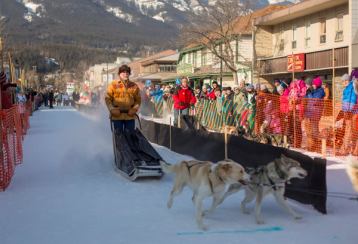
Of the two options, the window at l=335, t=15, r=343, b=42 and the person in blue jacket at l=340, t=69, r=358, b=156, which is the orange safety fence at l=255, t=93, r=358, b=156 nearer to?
the person in blue jacket at l=340, t=69, r=358, b=156

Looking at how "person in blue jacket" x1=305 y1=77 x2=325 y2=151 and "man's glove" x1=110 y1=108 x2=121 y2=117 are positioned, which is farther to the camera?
"person in blue jacket" x1=305 y1=77 x2=325 y2=151

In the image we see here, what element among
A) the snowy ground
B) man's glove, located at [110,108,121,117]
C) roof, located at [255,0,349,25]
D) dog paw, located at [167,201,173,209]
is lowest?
the snowy ground

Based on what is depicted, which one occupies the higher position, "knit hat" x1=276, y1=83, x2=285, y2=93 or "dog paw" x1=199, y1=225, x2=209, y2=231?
"knit hat" x1=276, y1=83, x2=285, y2=93

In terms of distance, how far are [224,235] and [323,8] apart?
2099 cm

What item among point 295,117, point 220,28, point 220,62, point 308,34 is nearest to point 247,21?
point 220,28

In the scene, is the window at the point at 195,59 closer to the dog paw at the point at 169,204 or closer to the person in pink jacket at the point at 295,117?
the person in pink jacket at the point at 295,117

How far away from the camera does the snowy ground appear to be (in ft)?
17.7

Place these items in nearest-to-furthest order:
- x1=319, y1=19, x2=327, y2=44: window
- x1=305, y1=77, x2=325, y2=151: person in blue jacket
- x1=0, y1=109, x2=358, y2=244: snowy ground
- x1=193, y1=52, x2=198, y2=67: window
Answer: x1=0, y1=109, x2=358, y2=244: snowy ground < x1=305, y1=77, x2=325, y2=151: person in blue jacket < x1=319, y1=19, x2=327, y2=44: window < x1=193, y1=52, x2=198, y2=67: window

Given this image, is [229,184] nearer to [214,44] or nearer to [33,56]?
[214,44]

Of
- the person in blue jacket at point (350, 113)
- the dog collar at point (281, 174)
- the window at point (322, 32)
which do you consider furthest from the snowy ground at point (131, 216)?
the window at point (322, 32)

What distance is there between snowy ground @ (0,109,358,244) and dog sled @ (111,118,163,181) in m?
0.16

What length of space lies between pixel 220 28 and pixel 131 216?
96.7 ft

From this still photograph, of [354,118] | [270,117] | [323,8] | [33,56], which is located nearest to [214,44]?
[323,8]

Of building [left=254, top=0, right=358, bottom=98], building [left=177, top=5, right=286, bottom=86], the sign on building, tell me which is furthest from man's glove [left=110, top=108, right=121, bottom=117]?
the sign on building
